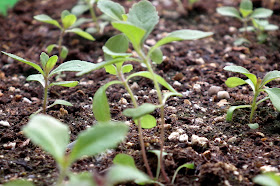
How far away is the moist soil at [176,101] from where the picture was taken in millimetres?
1229

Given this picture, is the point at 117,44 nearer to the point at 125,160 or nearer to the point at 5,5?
the point at 125,160

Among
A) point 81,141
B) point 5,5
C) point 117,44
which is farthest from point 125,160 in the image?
point 5,5

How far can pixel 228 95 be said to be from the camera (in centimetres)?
175

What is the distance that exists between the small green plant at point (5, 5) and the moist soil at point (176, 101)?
58 mm

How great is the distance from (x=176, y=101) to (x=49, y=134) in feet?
3.31

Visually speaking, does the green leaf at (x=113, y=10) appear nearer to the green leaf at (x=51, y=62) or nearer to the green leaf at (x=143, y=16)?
the green leaf at (x=143, y=16)

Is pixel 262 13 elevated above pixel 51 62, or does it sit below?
above

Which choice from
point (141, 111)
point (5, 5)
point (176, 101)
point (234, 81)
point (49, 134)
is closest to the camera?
point (49, 134)

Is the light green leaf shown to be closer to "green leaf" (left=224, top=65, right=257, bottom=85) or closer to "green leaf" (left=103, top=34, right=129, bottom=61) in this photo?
"green leaf" (left=103, top=34, right=129, bottom=61)

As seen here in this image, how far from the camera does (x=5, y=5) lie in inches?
116

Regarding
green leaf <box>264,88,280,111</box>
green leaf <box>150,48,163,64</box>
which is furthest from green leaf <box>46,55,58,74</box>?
green leaf <box>264,88,280,111</box>

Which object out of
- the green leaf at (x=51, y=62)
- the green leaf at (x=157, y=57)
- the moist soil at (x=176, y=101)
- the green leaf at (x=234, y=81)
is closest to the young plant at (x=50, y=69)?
the green leaf at (x=51, y=62)

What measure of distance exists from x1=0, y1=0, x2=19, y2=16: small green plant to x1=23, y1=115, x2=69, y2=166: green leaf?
7.70ft

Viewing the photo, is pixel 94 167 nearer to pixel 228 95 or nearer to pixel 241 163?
pixel 241 163
